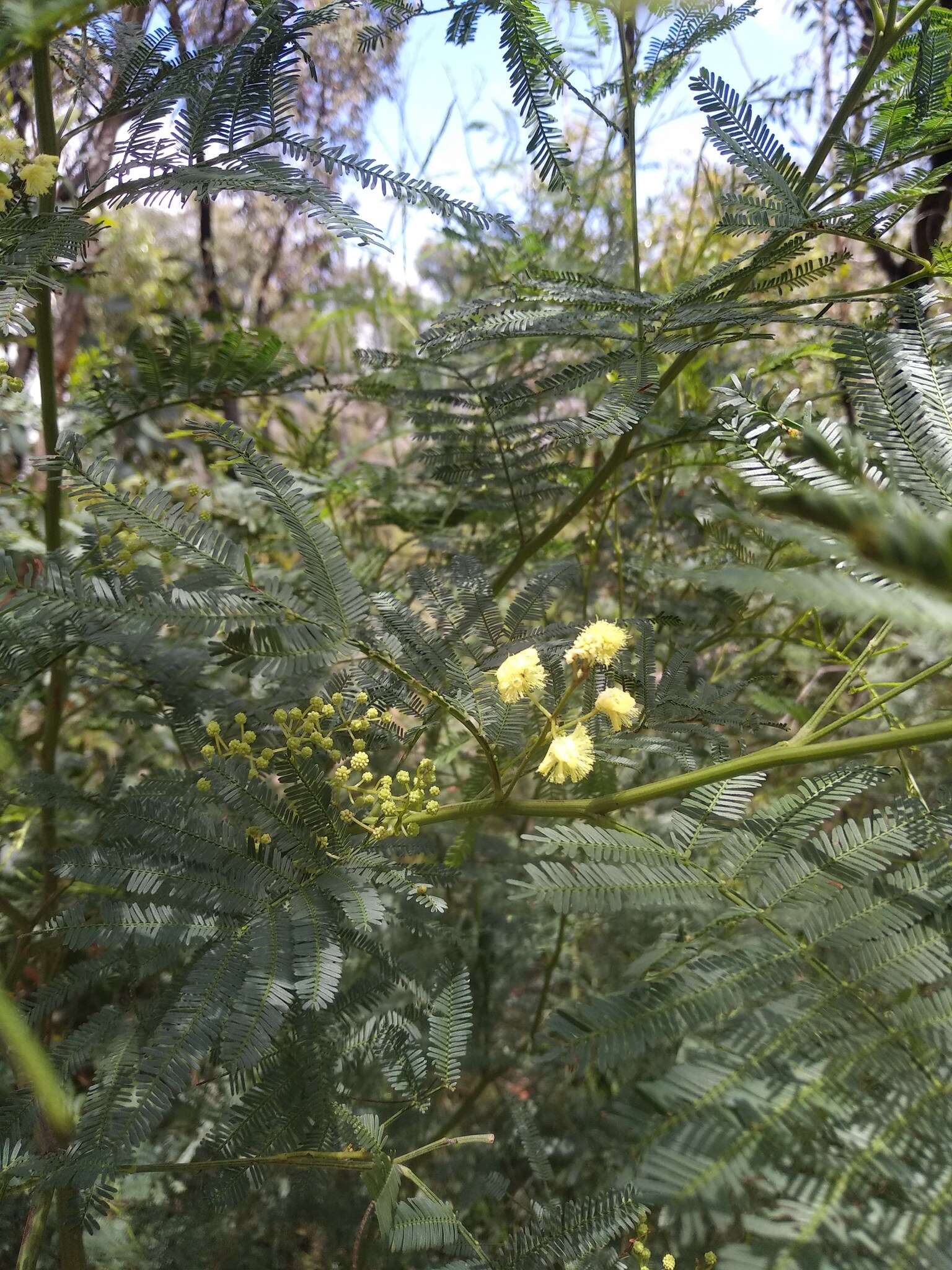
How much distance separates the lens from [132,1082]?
59 cm

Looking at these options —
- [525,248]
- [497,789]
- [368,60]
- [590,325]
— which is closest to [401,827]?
[497,789]

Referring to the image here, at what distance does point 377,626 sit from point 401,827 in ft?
0.65

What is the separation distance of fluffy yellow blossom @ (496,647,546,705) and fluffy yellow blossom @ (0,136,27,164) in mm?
532

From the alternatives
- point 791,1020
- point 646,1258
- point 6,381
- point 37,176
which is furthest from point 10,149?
point 646,1258

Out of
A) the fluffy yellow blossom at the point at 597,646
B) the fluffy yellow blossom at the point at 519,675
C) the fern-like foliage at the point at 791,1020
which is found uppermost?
the fluffy yellow blossom at the point at 597,646

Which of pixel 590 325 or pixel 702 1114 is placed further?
pixel 590 325

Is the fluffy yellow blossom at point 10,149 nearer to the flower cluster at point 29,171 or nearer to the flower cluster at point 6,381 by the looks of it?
the flower cluster at point 29,171

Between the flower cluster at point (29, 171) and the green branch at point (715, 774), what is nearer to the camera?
the green branch at point (715, 774)

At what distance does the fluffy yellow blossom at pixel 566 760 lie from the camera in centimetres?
55

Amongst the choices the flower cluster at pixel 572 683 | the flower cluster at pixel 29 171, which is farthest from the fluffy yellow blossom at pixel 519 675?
the flower cluster at pixel 29 171

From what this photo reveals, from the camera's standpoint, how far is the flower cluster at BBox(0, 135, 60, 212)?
63cm

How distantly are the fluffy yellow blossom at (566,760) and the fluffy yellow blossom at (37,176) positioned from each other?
552mm

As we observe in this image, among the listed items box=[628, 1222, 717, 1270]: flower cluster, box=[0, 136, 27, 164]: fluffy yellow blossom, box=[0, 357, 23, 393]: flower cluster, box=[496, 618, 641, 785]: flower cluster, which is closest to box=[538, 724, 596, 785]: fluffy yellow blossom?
box=[496, 618, 641, 785]: flower cluster

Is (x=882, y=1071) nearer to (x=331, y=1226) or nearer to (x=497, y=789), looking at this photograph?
(x=497, y=789)
